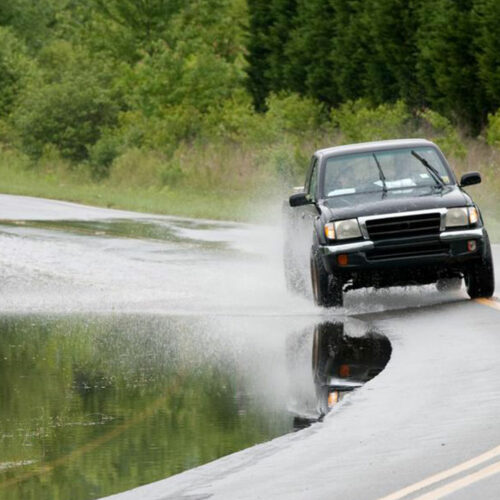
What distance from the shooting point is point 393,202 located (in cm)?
1702

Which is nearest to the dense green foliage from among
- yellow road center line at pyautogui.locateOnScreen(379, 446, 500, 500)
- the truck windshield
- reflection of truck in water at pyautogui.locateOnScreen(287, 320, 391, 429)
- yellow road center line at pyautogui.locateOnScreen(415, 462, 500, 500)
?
the truck windshield

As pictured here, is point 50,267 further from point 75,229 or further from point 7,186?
point 7,186

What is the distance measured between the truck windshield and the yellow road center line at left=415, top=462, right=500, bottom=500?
9.19 meters

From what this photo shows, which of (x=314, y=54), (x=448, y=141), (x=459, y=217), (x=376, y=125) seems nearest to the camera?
(x=459, y=217)

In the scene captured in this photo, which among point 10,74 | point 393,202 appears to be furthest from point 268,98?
point 393,202

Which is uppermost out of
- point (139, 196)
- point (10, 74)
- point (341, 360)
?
point (341, 360)

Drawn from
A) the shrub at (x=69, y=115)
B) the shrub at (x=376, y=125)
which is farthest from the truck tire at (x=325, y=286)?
the shrub at (x=69, y=115)

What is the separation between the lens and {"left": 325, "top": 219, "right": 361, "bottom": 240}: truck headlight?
55.0 ft

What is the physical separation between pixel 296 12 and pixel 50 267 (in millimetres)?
37454

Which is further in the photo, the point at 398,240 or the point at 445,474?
the point at 398,240

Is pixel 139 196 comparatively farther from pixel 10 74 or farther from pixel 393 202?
pixel 10 74

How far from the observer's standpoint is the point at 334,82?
52.4 metres

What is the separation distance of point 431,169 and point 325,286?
2.04 metres

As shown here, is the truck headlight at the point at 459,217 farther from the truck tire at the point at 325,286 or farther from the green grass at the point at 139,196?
the green grass at the point at 139,196
